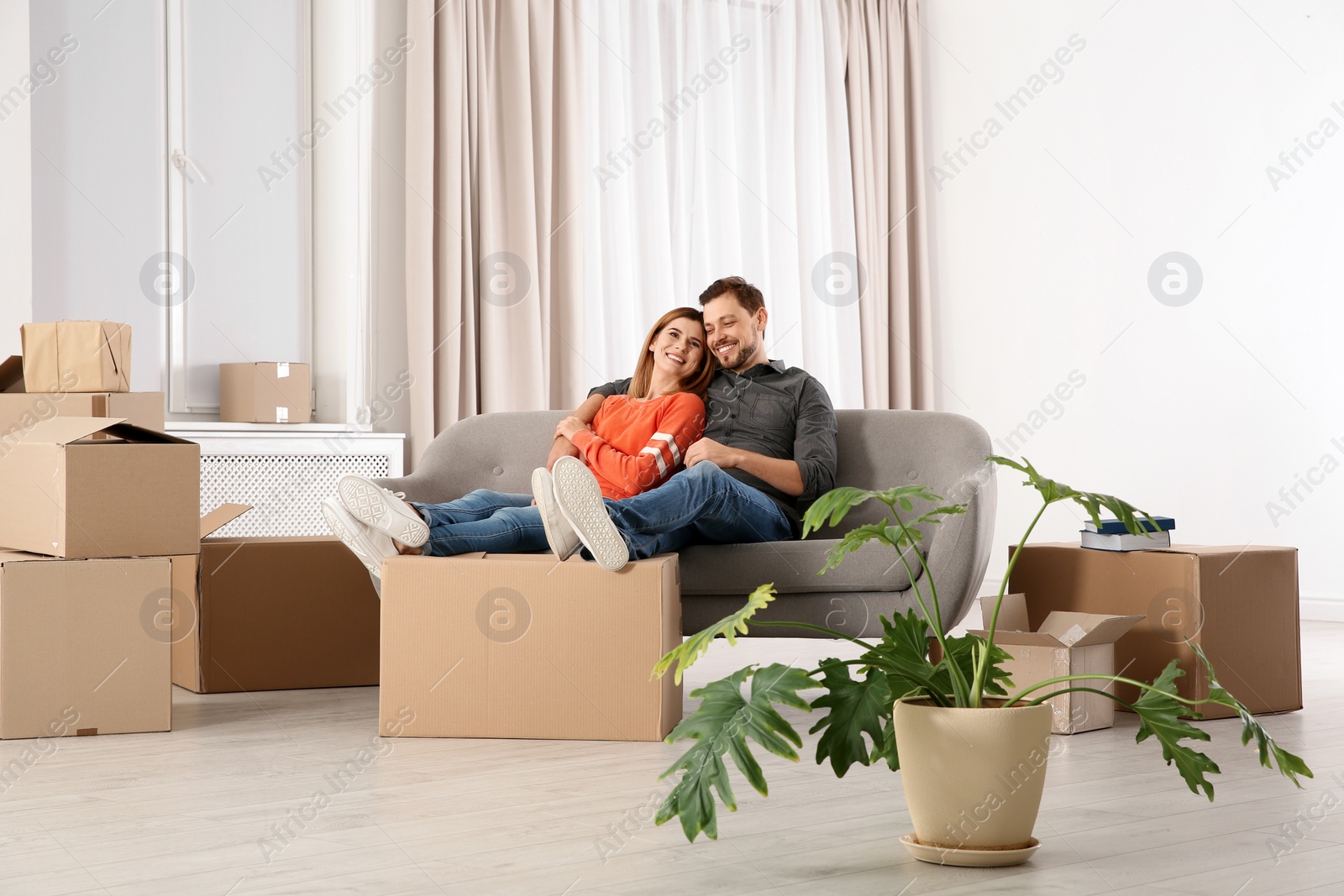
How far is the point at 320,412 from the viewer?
411cm

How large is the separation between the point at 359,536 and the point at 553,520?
373 millimetres

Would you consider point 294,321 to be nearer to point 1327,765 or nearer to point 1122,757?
point 1122,757

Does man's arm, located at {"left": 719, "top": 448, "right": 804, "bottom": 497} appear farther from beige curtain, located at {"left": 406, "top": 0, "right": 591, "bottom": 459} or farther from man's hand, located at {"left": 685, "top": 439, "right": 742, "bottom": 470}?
beige curtain, located at {"left": 406, "top": 0, "right": 591, "bottom": 459}

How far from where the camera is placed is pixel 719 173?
4.70m

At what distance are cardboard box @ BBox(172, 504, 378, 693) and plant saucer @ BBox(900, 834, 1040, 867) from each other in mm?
1728

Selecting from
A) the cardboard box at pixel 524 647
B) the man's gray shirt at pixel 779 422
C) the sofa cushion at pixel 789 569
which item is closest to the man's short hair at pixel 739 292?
the man's gray shirt at pixel 779 422

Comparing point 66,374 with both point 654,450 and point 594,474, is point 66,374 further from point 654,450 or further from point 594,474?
point 654,450

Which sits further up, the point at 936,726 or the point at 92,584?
the point at 92,584

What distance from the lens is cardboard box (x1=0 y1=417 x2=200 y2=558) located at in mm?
2299

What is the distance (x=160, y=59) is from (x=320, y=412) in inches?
46.2

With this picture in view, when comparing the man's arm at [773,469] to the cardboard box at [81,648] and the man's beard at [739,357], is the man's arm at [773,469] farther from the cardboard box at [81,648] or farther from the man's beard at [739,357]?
the cardboard box at [81,648]

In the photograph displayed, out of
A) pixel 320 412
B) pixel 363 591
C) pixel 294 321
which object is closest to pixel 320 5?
pixel 294 321

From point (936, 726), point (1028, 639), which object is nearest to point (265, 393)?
point (1028, 639)

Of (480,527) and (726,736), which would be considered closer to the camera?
(726,736)
